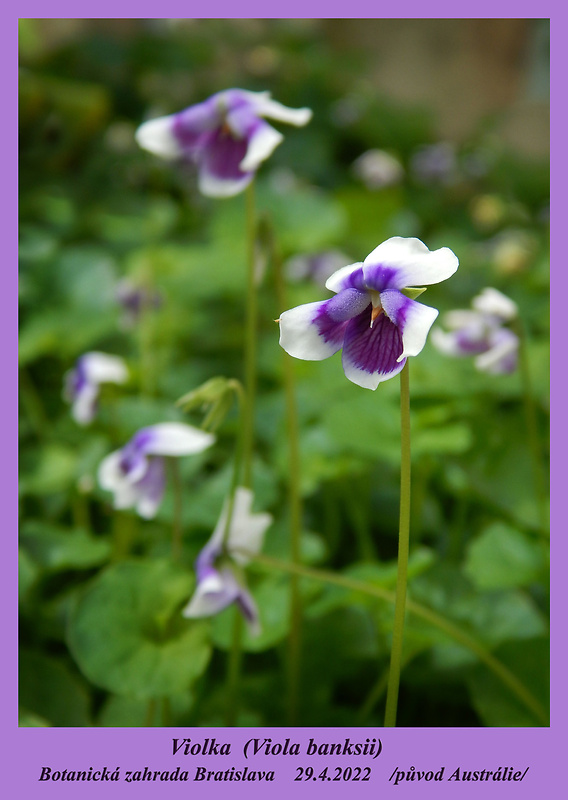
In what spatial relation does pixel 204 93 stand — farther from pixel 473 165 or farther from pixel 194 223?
pixel 473 165

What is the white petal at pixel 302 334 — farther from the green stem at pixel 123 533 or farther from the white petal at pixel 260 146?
the green stem at pixel 123 533

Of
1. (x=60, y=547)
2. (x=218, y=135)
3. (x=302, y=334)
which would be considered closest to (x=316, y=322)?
(x=302, y=334)

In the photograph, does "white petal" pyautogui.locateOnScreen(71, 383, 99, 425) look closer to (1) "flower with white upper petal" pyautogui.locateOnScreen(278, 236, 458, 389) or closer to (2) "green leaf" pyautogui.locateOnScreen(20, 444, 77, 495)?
(2) "green leaf" pyautogui.locateOnScreen(20, 444, 77, 495)

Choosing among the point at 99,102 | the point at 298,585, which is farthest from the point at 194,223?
the point at 298,585

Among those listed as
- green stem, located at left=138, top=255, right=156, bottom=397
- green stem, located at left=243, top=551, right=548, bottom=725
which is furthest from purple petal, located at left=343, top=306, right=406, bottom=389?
green stem, located at left=138, top=255, right=156, bottom=397

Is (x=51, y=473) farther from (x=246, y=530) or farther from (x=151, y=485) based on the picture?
(x=246, y=530)
